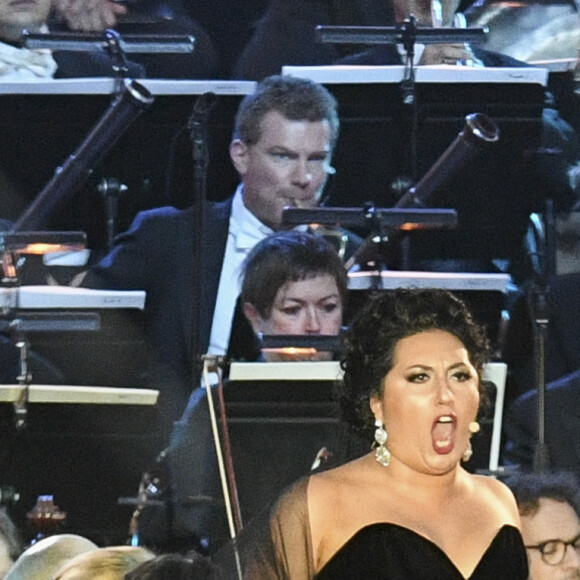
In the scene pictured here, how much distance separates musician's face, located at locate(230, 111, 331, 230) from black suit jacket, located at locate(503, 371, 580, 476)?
1.18m

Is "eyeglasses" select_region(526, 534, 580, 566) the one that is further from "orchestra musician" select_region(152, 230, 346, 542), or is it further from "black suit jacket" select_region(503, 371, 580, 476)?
"orchestra musician" select_region(152, 230, 346, 542)

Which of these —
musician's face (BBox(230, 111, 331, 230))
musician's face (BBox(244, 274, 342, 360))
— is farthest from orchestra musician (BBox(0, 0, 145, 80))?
musician's face (BBox(244, 274, 342, 360))

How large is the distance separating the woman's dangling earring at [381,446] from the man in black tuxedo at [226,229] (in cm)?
213

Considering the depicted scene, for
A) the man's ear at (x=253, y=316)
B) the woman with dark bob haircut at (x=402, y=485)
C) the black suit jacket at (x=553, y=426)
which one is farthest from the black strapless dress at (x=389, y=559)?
the man's ear at (x=253, y=316)

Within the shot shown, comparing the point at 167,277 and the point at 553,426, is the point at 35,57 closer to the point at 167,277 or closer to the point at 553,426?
the point at 167,277

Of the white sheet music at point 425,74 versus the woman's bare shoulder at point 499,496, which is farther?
the white sheet music at point 425,74

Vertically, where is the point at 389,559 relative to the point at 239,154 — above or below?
below

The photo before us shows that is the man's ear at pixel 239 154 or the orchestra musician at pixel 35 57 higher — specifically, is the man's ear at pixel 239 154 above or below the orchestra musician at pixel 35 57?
below

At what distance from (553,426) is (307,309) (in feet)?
2.72

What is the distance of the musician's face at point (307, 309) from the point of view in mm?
4723

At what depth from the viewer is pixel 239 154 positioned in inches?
214

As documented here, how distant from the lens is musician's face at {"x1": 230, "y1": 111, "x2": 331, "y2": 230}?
5.32 metres

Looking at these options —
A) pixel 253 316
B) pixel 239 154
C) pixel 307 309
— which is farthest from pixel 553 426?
pixel 239 154

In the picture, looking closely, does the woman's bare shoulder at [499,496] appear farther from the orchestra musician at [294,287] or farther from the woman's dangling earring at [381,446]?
the orchestra musician at [294,287]
